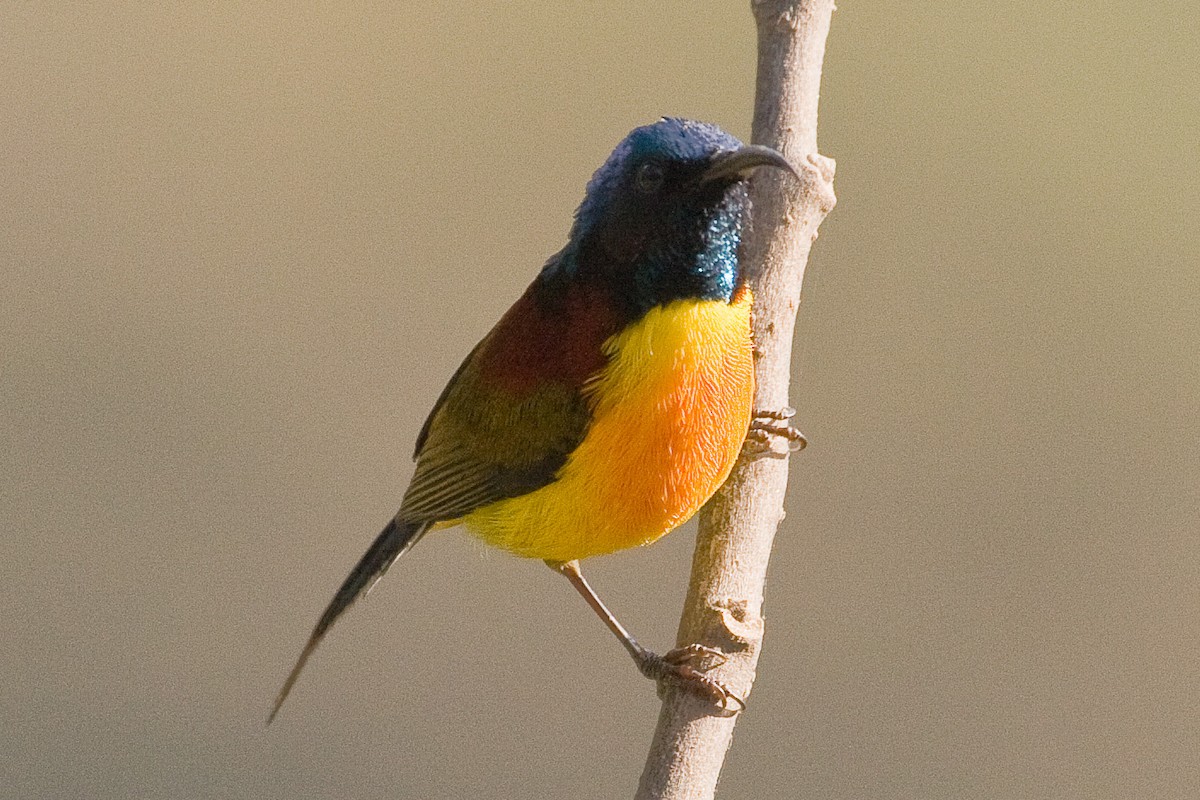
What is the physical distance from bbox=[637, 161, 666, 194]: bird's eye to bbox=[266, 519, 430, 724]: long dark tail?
0.92m

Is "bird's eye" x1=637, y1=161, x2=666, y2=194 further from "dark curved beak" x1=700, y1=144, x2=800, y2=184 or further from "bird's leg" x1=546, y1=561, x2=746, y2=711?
"bird's leg" x1=546, y1=561, x2=746, y2=711

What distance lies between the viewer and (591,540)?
268cm

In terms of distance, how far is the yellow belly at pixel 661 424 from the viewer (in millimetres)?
2518

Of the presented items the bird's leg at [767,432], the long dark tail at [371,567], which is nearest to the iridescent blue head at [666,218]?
the bird's leg at [767,432]

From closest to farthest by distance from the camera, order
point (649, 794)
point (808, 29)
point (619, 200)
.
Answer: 1. point (649, 794)
2. point (619, 200)
3. point (808, 29)

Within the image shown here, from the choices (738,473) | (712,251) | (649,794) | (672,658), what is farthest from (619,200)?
(649,794)

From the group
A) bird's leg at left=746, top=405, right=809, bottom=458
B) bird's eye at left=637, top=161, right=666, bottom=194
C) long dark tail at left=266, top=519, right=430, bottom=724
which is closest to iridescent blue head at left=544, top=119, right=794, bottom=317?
bird's eye at left=637, top=161, right=666, bottom=194

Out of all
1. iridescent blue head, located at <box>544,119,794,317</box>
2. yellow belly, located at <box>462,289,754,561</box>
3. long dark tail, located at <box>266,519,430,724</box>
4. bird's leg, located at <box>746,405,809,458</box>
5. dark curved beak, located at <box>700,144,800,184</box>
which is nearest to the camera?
dark curved beak, located at <box>700,144,800,184</box>

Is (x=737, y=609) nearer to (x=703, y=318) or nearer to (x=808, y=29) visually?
(x=703, y=318)

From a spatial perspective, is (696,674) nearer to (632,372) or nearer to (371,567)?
(632,372)

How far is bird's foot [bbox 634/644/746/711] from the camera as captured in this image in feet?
8.29

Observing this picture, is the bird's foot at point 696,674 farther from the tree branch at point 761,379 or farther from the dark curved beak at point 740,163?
the dark curved beak at point 740,163

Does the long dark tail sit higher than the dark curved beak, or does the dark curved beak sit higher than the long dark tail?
the dark curved beak

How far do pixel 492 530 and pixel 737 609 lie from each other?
1.88 ft
